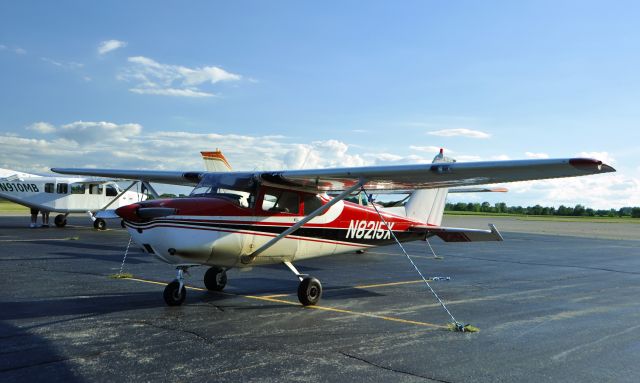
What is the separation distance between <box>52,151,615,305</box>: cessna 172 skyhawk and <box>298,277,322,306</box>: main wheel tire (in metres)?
0.02

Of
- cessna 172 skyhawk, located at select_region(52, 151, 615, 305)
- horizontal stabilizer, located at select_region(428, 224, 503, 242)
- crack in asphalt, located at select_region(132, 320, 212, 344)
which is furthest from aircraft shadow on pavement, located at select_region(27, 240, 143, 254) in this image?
crack in asphalt, located at select_region(132, 320, 212, 344)

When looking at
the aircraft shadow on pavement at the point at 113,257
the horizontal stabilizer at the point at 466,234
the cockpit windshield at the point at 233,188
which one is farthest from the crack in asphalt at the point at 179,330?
the aircraft shadow on pavement at the point at 113,257

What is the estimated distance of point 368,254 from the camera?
2028 centimetres

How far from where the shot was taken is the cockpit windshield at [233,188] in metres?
9.01

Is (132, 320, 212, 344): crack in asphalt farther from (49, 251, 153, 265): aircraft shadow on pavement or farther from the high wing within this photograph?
(49, 251, 153, 265): aircraft shadow on pavement

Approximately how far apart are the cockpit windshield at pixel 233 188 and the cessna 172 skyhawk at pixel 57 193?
22160 mm

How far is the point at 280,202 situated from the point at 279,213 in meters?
0.21

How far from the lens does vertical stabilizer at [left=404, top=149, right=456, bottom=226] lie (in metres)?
13.0

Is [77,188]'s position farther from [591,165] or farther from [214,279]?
[591,165]

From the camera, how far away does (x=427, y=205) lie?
13.3 meters

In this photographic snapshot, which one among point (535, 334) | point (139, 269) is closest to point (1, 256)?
point (139, 269)

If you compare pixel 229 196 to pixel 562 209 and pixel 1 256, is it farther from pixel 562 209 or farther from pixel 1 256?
pixel 562 209

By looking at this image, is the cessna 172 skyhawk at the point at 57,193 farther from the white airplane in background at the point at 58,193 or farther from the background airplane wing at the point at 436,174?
the background airplane wing at the point at 436,174

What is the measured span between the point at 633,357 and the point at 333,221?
5.72 meters
